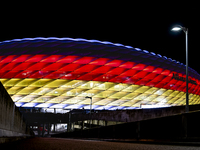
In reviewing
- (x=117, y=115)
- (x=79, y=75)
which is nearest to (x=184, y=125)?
(x=117, y=115)

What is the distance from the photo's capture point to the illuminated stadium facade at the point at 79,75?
129ft

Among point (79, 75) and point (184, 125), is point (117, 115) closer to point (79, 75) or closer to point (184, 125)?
point (79, 75)

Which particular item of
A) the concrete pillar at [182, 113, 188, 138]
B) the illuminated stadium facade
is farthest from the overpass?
the concrete pillar at [182, 113, 188, 138]

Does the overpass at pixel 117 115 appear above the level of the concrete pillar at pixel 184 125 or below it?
below

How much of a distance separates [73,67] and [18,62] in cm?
873

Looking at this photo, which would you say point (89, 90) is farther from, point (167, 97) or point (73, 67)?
point (167, 97)

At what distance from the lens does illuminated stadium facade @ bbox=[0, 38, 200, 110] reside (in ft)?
129

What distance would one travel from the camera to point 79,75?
130 feet

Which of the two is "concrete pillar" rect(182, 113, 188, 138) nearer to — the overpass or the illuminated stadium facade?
the overpass

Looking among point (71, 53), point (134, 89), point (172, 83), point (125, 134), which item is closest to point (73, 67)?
point (71, 53)

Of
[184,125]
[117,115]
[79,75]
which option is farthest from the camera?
[79,75]

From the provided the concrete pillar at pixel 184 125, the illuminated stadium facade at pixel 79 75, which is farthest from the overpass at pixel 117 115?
the concrete pillar at pixel 184 125

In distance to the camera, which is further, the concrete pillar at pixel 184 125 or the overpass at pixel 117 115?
the overpass at pixel 117 115

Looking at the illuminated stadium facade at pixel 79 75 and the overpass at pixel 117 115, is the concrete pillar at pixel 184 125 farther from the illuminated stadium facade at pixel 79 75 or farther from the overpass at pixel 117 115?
the illuminated stadium facade at pixel 79 75
